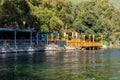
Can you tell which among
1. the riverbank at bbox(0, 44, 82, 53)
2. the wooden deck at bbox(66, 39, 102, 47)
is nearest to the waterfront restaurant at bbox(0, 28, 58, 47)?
the riverbank at bbox(0, 44, 82, 53)

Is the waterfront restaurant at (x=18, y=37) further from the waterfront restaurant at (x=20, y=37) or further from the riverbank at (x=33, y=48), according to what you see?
the riverbank at (x=33, y=48)

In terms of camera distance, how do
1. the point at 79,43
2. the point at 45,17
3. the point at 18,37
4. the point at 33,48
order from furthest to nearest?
the point at 79,43 < the point at 18,37 < the point at 45,17 < the point at 33,48

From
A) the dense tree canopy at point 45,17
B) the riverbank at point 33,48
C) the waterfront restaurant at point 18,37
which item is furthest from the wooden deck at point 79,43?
the waterfront restaurant at point 18,37

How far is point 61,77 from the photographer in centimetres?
2445

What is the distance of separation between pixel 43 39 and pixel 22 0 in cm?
2444

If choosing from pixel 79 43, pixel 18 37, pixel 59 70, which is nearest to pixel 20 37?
pixel 18 37

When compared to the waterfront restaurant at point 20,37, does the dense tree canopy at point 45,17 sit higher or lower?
higher

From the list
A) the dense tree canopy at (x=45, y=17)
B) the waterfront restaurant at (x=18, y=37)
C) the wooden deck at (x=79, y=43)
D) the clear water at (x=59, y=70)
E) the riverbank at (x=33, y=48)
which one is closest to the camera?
the clear water at (x=59, y=70)

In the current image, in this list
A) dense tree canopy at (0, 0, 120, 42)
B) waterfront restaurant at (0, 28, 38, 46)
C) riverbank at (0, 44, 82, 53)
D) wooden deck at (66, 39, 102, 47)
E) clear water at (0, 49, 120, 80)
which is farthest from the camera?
wooden deck at (66, 39, 102, 47)

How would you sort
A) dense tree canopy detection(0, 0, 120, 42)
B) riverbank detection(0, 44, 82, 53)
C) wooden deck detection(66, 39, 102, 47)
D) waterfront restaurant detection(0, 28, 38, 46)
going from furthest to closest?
1. wooden deck detection(66, 39, 102, 47)
2. waterfront restaurant detection(0, 28, 38, 46)
3. riverbank detection(0, 44, 82, 53)
4. dense tree canopy detection(0, 0, 120, 42)

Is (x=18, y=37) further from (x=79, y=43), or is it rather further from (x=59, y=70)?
(x=59, y=70)

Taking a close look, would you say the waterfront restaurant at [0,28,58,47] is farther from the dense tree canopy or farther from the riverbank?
the dense tree canopy

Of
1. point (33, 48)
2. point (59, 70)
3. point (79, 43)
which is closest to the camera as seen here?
point (59, 70)

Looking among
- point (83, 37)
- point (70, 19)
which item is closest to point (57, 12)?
point (83, 37)
